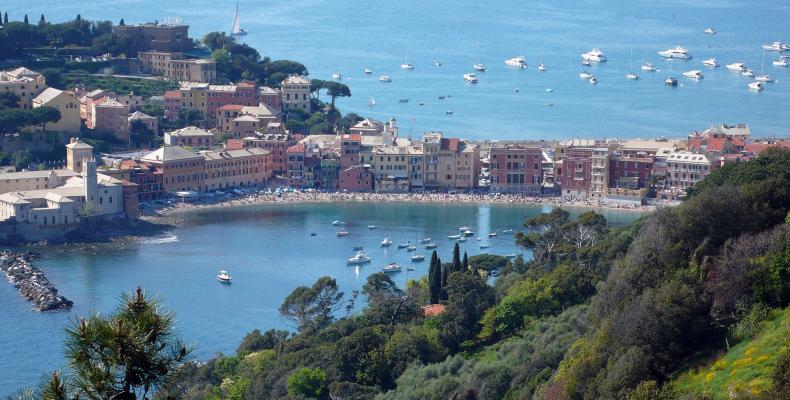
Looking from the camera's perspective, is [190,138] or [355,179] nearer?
[355,179]

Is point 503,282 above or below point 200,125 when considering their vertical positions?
below

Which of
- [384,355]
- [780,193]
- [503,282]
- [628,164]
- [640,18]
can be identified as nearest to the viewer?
[780,193]

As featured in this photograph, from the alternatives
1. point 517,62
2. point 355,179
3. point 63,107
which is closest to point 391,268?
point 355,179

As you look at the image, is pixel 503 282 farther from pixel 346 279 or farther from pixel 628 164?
pixel 628 164

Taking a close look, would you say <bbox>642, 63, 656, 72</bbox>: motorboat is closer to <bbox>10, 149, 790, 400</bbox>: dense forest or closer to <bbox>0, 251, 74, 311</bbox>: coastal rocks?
<bbox>0, 251, 74, 311</bbox>: coastal rocks

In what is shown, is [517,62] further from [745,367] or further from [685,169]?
[745,367]

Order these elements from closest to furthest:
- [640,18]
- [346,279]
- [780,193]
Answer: [780,193] → [346,279] → [640,18]

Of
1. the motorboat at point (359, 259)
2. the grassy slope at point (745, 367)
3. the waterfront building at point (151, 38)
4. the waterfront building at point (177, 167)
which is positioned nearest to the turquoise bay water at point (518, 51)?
the waterfront building at point (151, 38)

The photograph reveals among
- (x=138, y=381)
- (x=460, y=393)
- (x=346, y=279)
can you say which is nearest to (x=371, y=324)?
(x=460, y=393)
